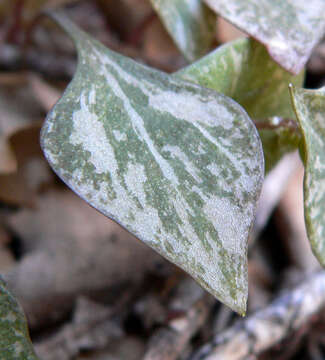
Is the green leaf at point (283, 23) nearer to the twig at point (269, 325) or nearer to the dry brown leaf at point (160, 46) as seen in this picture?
the twig at point (269, 325)

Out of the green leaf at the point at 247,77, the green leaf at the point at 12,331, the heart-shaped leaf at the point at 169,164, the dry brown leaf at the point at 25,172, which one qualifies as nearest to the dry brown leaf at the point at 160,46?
the dry brown leaf at the point at 25,172

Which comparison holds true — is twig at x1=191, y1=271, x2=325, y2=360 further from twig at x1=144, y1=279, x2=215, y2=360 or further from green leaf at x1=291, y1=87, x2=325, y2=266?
green leaf at x1=291, y1=87, x2=325, y2=266

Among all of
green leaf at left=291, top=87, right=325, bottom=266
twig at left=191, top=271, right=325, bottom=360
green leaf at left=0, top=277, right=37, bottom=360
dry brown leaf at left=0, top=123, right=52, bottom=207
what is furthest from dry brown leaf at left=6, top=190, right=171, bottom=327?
green leaf at left=291, top=87, right=325, bottom=266

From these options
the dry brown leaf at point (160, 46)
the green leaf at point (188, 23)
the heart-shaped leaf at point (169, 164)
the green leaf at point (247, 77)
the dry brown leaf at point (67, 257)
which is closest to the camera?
the heart-shaped leaf at point (169, 164)

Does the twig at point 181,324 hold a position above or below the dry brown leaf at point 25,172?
below

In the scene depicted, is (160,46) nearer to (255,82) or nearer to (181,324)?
(255,82)

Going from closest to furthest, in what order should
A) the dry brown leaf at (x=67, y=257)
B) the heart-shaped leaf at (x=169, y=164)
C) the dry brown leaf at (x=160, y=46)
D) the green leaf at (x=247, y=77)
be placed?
the heart-shaped leaf at (x=169, y=164)
the green leaf at (x=247, y=77)
the dry brown leaf at (x=67, y=257)
the dry brown leaf at (x=160, y=46)

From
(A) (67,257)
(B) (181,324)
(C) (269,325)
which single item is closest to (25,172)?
(A) (67,257)
